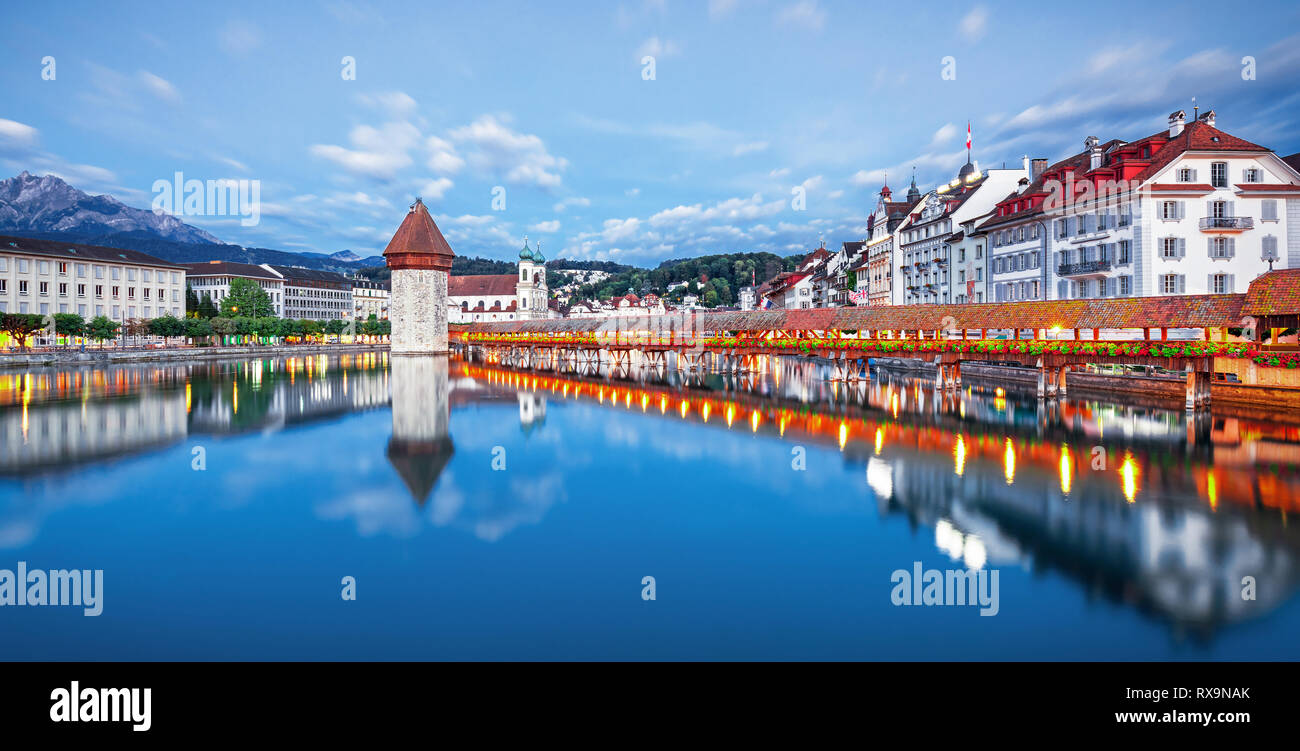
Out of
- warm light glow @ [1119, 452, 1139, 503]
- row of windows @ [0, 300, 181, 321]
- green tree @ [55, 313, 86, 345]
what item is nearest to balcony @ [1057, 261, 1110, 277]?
warm light glow @ [1119, 452, 1139, 503]

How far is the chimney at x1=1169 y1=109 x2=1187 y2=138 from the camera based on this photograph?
1215 inches

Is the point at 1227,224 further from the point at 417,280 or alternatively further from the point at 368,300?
the point at 368,300

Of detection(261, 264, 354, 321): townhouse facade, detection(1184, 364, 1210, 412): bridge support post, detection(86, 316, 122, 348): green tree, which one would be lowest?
detection(1184, 364, 1210, 412): bridge support post

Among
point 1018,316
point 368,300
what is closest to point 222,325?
point 368,300

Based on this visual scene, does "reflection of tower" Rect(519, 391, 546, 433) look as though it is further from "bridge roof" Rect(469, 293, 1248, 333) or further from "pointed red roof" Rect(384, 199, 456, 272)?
"pointed red roof" Rect(384, 199, 456, 272)

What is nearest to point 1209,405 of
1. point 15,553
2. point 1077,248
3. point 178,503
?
point 1077,248

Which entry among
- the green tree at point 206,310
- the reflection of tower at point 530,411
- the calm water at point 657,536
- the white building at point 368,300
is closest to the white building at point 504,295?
Answer: the white building at point 368,300

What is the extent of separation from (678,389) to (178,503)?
2195cm

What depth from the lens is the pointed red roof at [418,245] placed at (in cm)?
6156

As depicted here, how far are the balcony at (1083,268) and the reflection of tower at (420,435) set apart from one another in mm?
27545

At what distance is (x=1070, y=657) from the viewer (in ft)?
19.3

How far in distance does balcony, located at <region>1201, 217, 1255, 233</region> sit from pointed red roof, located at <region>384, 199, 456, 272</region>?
2104 inches

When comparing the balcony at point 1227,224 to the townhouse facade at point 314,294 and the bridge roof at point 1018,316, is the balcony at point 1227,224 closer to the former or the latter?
the bridge roof at point 1018,316
